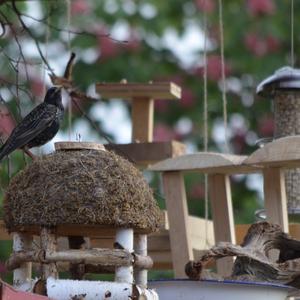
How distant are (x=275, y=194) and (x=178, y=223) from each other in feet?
1.38

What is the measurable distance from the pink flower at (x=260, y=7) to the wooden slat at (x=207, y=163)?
4.37 meters

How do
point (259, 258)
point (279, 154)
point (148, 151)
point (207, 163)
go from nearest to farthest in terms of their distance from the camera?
point (259, 258), point (279, 154), point (207, 163), point (148, 151)

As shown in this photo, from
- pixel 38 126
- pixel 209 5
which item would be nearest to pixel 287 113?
pixel 38 126

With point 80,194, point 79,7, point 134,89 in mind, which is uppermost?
point 79,7

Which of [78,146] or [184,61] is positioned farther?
[184,61]

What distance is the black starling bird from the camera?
429 cm

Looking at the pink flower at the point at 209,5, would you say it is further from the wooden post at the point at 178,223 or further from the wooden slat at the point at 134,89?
the wooden post at the point at 178,223

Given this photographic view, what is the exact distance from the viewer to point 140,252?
3.49 metres

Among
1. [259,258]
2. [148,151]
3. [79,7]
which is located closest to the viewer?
[259,258]

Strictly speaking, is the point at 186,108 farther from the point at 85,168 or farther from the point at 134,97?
the point at 85,168

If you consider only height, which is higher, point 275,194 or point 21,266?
point 275,194

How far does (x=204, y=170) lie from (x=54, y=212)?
1.04 m

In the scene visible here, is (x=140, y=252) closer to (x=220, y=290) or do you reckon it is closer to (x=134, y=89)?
(x=220, y=290)

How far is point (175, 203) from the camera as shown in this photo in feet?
14.7
